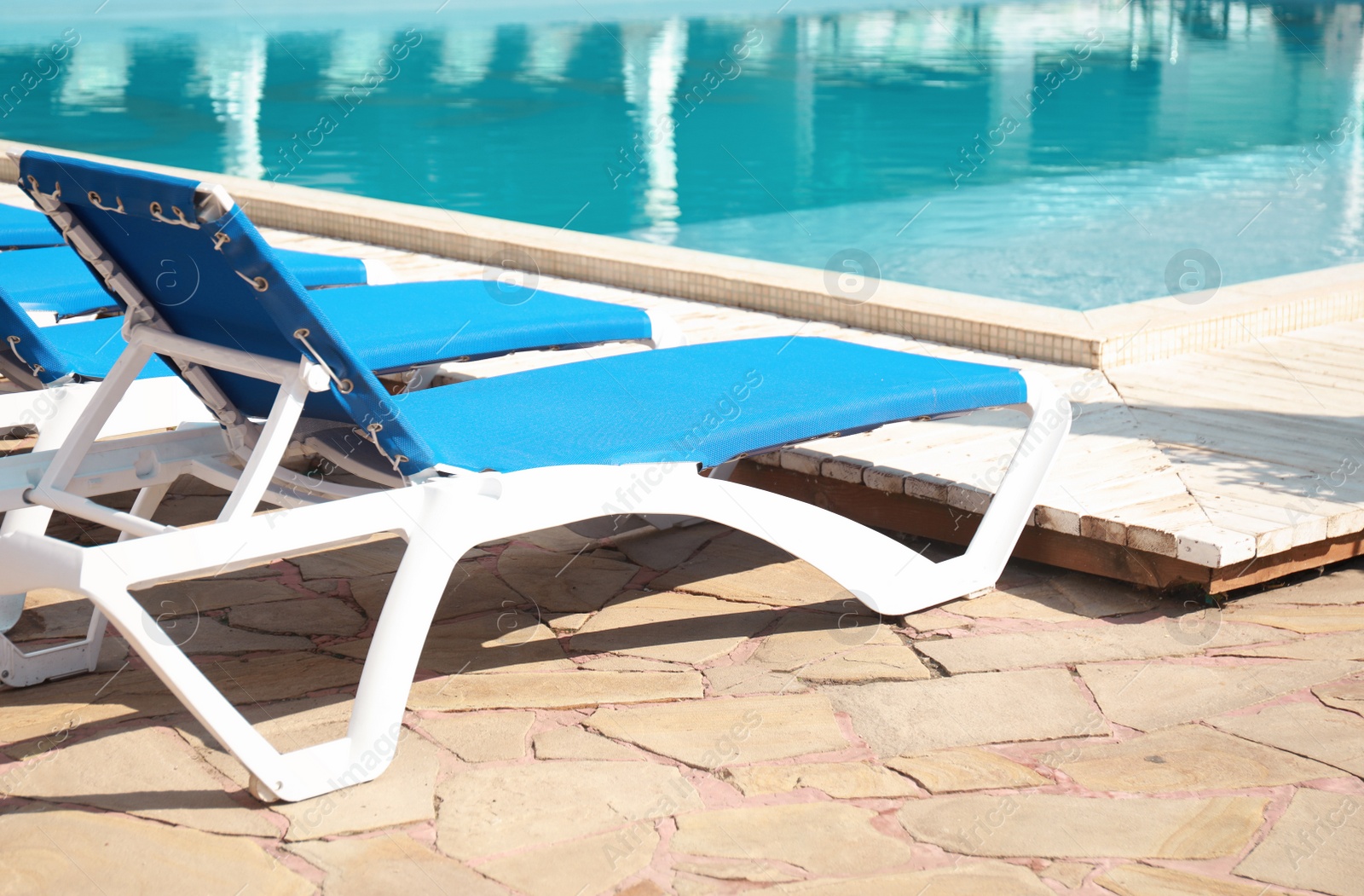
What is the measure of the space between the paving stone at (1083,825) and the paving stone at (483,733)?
66 centimetres

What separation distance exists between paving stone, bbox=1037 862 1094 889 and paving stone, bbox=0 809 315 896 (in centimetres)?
100

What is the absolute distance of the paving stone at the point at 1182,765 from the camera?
212 centimetres

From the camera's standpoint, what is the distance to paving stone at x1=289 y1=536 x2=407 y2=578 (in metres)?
3.14

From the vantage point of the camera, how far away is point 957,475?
3.23m

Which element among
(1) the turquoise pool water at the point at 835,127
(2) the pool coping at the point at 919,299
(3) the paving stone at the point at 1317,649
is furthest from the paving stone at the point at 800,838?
(1) the turquoise pool water at the point at 835,127

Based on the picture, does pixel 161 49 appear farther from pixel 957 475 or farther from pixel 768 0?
pixel 957 475

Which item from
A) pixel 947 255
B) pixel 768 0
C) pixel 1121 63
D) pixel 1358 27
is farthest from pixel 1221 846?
pixel 768 0

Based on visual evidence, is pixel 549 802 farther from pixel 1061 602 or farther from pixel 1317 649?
pixel 1317 649

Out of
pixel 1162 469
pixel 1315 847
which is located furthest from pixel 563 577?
pixel 1315 847

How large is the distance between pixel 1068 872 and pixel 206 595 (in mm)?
1939

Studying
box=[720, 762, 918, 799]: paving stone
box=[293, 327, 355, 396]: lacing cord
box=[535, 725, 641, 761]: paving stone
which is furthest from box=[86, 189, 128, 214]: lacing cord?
box=[720, 762, 918, 799]: paving stone

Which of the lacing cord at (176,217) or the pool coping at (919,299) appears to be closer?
the lacing cord at (176,217)

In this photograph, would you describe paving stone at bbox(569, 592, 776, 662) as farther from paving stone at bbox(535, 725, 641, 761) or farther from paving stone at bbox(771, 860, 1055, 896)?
paving stone at bbox(771, 860, 1055, 896)

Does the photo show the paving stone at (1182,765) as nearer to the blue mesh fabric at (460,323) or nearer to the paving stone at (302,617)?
the paving stone at (302,617)
